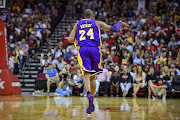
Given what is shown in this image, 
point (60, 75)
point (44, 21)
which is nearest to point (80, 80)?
point (60, 75)

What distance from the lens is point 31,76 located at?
50.7 feet

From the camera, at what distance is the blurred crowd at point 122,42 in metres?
13.1

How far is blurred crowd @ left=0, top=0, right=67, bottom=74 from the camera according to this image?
1554cm

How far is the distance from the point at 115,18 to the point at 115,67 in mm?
5033

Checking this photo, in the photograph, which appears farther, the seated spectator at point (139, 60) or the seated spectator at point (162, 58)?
the seated spectator at point (139, 60)

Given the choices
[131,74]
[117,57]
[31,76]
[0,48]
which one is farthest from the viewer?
[31,76]

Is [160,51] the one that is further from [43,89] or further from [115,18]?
[43,89]

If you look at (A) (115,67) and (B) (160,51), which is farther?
(B) (160,51)

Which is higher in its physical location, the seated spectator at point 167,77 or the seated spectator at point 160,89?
the seated spectator at point 167,77

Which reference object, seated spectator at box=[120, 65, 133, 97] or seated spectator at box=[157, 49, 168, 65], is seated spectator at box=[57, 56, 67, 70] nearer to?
seated spectator at box=[120, 65, 133, 97]

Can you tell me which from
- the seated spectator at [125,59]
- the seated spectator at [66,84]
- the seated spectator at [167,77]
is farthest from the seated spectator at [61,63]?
the seated spectator at [167,77]

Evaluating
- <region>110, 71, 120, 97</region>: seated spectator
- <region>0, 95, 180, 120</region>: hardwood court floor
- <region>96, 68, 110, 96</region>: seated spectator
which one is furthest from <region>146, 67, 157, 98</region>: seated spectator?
<region>0, 95, 180, 120</region>: hardwood court floor

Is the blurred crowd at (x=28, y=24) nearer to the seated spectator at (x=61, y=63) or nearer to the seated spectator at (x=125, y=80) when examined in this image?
the seated spectator at (x=61, y=63)

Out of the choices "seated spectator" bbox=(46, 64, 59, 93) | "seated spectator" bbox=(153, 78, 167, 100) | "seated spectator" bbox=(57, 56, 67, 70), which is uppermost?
"seated spectator" bbox=(57, 56, 67, 70)
